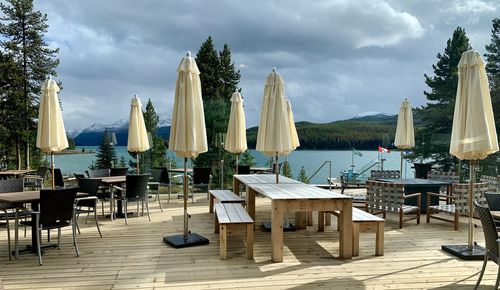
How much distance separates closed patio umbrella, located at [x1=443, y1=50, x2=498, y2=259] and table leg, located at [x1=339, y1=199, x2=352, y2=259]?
1.40 metres

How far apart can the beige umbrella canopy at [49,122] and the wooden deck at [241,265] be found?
1409 mm

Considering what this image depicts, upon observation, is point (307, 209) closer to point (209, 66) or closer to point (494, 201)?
point (494, 201)

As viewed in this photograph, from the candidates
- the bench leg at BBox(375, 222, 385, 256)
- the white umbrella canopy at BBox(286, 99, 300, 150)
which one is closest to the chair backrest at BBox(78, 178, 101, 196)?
the white umbrella canopy at BBox(286, 99, 300, 150)

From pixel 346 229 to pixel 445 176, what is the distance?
4.60 m

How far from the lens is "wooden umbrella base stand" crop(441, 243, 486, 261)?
4.46 metres

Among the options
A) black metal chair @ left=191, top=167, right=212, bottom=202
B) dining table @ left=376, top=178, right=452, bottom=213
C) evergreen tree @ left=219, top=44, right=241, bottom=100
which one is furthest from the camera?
evergreen tree @ left=219, top=44, right=241, bottom=100

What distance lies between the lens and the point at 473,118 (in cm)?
441

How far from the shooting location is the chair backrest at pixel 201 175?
9.04 metres

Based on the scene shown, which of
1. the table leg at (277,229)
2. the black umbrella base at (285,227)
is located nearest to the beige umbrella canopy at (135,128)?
the black umbrella base at (285,227)

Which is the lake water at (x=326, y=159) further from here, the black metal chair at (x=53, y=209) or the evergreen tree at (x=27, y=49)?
the evergreen tree at (x=27, y=49)

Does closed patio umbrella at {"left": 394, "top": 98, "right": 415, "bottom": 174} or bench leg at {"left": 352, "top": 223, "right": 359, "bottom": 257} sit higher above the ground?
closed patio umbrella at {"left": 394, "top": 98, "right": 415, "bottom": 174}

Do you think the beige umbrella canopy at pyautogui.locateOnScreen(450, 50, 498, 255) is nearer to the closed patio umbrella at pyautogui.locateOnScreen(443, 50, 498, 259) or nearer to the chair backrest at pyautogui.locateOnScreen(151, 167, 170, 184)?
the closed patio umbrella at pyautogui.locateOnScreen(443, 50, 498, 259)

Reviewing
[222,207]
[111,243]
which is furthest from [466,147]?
[111,243]

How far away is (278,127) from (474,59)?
257 cm
